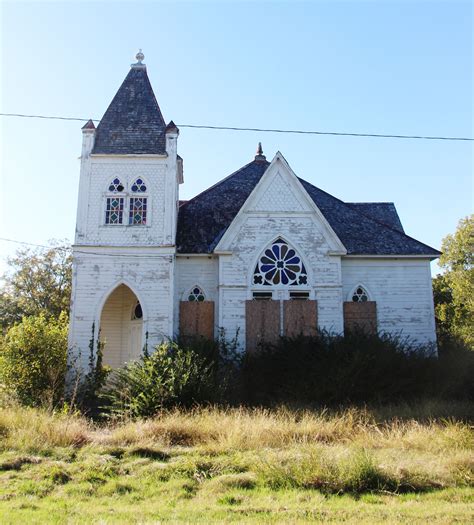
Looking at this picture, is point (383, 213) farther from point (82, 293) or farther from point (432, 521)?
point (432, 521)

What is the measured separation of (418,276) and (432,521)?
16.3m

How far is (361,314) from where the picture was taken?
69.6 feet

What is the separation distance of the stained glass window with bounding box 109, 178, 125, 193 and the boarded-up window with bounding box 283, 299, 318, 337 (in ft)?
26.9

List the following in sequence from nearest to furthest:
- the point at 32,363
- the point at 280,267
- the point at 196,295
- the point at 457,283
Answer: the point at 32,363 → the point at 280,267 → the point at 196,295 → the point at 457,283

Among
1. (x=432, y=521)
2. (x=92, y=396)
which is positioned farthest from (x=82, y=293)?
(x=432, y=521)

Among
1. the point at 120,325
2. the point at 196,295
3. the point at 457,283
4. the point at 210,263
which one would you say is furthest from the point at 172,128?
the point at 457,283

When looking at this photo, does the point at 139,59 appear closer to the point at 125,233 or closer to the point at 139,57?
the point at 139,57

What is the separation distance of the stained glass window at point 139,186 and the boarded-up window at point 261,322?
21.0ft

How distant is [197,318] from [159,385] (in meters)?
6.10

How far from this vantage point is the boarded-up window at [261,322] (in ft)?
65.1

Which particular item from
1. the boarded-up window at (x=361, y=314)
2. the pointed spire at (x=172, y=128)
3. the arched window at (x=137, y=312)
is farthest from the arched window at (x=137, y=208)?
the boarded-up window at (x=361, y=314)

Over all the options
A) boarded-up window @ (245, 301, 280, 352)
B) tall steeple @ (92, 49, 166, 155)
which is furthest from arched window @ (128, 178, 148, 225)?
boarded-up window @ (245, 301, 280, 352)

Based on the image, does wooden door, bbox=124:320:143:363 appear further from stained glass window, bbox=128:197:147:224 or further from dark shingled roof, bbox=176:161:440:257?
stained glass window, bbox=128:197:147:224

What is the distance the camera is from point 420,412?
1348cm
